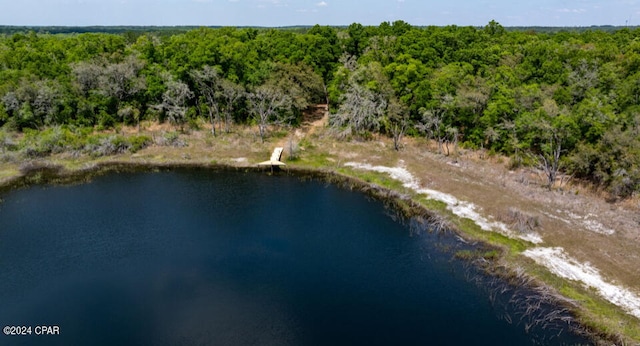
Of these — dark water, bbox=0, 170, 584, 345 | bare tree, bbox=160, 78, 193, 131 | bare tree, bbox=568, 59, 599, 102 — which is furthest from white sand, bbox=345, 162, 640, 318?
bare tree, bbox=160, 78, 193, 131

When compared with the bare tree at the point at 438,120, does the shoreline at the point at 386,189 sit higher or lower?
lower

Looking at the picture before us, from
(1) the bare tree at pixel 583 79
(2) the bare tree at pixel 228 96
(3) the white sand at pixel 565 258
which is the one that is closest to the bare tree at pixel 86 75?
(2) the bare tree at pixel 228 96

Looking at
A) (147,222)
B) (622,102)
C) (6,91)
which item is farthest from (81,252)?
(622,102)

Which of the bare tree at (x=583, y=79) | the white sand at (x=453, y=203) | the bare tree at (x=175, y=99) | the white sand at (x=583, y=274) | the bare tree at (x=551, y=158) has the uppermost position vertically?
the bare tree at (x=583, y=79)

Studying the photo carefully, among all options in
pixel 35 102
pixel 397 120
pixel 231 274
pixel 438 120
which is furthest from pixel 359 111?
pixel 35 102

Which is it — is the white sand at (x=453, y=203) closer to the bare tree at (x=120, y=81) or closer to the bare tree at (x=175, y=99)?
the bare tree at (x=175, y=99)

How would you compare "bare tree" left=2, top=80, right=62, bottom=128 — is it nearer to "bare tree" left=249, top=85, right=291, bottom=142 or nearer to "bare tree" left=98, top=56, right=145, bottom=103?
"bare tree" left=98, top=56, right=145, bottom=103
